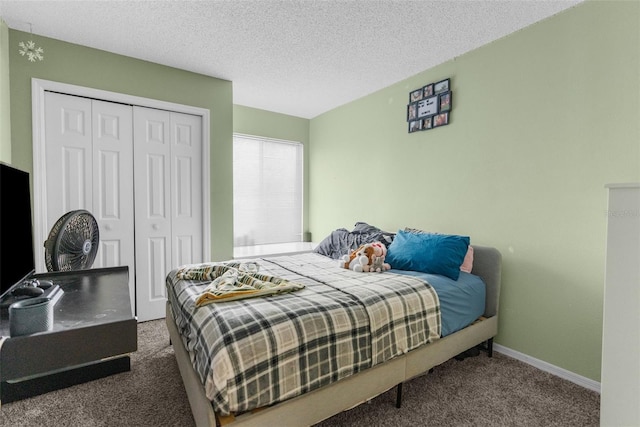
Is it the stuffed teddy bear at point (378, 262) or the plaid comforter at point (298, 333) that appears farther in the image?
the stuffed teddy bear at point (378, 262)

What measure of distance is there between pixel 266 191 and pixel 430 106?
2.38m

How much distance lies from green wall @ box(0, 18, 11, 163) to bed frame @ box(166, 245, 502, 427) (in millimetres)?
1675

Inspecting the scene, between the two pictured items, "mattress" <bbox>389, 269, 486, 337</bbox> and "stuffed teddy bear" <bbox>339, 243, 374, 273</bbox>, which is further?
"stuffed teddy bear" <bbox>339, 243, 374, 273</bbox>

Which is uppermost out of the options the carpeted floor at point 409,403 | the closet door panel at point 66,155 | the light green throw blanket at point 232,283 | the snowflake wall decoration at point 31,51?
the snowflake wall decoration at point 31,51

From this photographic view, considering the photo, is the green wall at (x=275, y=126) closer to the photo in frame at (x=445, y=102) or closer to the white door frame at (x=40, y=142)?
the white door frame at (x=40, y=142)

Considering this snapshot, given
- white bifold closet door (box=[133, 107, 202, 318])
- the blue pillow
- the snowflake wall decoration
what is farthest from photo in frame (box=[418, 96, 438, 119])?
the snowflake wall decoration

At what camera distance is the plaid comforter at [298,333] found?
4.01 ft

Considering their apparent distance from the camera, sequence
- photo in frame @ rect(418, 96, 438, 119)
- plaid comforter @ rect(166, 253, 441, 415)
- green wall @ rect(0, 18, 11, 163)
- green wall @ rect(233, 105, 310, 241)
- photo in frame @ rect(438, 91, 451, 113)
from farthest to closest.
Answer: green wall @ rect(233, 105, 310, 241), photo in frame @ rect(418, 96, 438, 119), photo in frame @ rect(438, 91, 451, 113), green wall @ rect(0, 18, 11, 163), plaid comforter @ rect(166, 253, 441, 415)

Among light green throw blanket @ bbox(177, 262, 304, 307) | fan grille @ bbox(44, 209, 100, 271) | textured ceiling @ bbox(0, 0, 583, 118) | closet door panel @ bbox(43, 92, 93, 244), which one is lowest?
light green throw blanket @ bbox(177, 262, 304, 307)

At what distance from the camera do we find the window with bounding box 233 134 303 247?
13.3 feet

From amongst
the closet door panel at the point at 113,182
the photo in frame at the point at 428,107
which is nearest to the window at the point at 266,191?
the closet door panel at the point at 113,182

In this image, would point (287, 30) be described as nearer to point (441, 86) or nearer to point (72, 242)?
point (441, 86)

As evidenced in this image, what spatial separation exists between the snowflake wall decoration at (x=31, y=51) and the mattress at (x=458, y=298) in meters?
3.31

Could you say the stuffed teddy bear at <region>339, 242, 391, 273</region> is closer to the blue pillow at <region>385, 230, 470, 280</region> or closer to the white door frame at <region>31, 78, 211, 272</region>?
the blue pillow at <region>385, 230, 470, 280</region>
